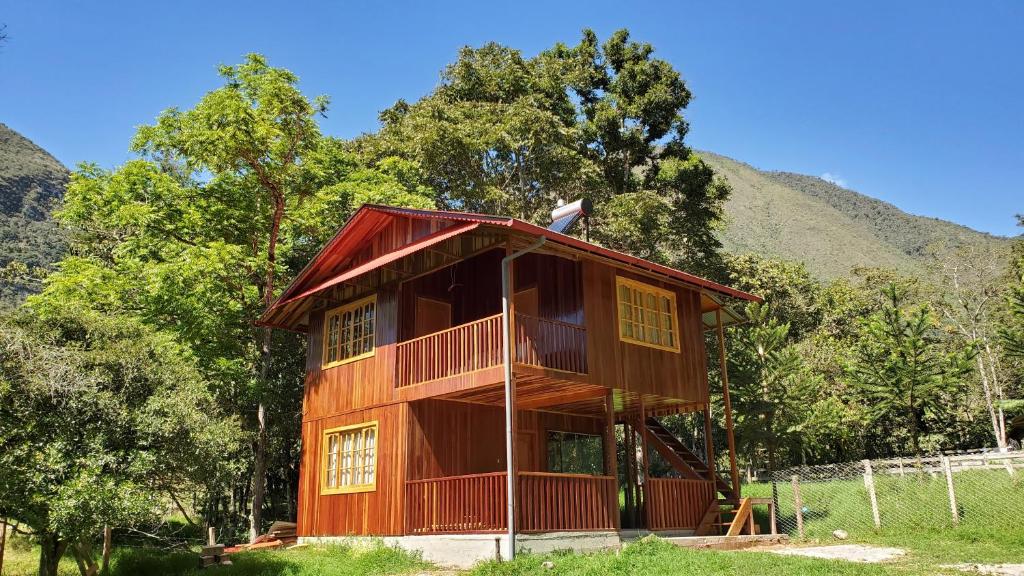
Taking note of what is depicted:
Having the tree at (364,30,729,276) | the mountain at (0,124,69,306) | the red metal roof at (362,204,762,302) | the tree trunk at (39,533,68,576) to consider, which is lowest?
the tree trunk at (39,533,68,576)

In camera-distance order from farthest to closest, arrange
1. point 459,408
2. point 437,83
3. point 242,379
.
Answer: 1. point 437,83
2. point 242,379
3. point 459,408

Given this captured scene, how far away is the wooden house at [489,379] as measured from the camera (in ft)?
42.3

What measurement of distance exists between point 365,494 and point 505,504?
3.78 m

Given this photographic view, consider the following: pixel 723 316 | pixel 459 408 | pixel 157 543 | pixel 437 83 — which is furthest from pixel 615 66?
pixel 157 543

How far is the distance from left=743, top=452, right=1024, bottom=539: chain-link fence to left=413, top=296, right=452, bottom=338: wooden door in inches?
309

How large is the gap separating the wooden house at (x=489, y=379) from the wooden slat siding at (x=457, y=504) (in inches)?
1.2

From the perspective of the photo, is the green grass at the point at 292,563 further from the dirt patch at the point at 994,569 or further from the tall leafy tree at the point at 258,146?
the dirt patch at the point at 994,569

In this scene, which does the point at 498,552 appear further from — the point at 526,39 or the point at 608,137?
the point at 526,39

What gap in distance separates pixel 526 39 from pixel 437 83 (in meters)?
4.65

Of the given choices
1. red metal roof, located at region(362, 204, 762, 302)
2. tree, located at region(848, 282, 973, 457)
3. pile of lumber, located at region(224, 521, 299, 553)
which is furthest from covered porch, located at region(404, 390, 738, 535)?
tree, located at region(848, 282, 973, 457)

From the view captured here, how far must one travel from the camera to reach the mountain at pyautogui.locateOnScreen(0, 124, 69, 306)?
2502 inches

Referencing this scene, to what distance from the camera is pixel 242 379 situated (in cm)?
2042

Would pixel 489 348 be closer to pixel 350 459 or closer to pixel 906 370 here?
pixel 350 459

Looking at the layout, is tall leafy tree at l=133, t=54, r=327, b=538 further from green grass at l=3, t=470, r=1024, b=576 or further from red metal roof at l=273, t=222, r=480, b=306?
green grass at l=3, t=470, r=1024, b=576
